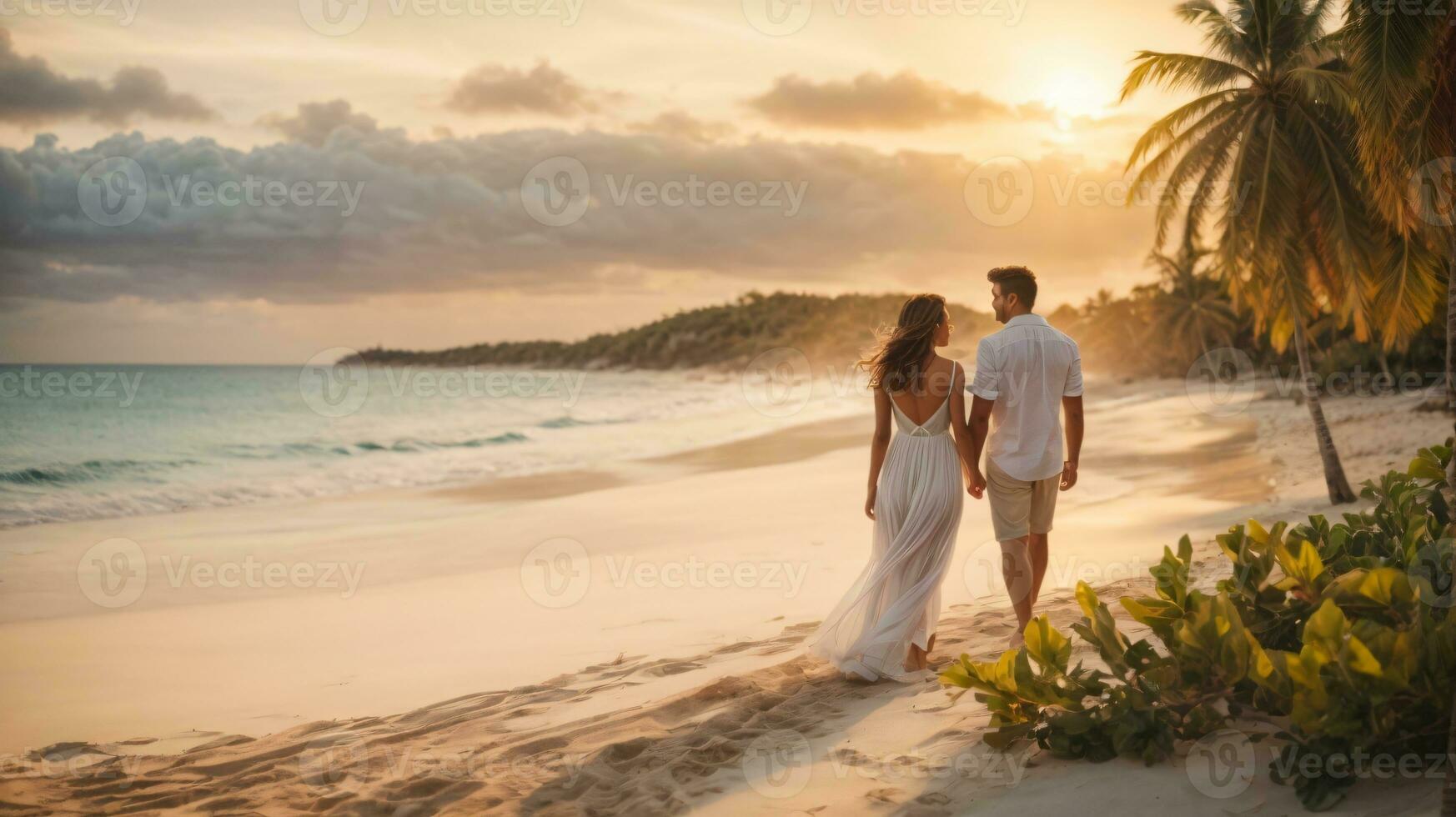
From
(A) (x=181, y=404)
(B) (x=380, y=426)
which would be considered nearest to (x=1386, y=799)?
(B) (x=380, y=426)

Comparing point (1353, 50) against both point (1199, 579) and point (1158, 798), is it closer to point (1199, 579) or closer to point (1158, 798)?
point (1199, 579)

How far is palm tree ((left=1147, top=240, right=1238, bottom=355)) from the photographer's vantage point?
48438 millimetres

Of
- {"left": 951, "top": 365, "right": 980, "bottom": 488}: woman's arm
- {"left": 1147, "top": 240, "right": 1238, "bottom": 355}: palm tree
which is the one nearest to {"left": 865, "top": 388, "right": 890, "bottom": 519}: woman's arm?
{"left": 951, "top": 365, "right": 980, "bottom": 488}: woman's arm

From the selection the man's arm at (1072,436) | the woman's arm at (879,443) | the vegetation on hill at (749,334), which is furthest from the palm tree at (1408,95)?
the vegetation on hill at (749,334)

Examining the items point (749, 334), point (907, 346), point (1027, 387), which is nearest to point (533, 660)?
point (907, 346)

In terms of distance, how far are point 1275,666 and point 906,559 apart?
6.73 feet

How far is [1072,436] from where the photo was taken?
5.11m

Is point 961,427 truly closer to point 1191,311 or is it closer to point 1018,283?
point 1018,283

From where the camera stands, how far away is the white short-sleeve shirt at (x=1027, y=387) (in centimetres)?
486

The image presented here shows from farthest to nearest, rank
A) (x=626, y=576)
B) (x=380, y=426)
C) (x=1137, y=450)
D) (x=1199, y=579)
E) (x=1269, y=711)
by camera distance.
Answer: (x=380, y=426) → (x=1137, y=450) → (x=626, y=576) → (x=1199, y=579) → (x=1269, y=711)

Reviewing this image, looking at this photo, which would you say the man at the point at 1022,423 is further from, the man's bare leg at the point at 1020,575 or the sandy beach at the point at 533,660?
the sandy beach at the point at 533,660

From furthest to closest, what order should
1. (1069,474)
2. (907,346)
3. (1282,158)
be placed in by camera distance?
(1282,158) < (1069,474) < (907,346)

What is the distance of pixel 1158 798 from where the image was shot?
2938mm

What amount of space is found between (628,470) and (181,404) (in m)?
35.8
